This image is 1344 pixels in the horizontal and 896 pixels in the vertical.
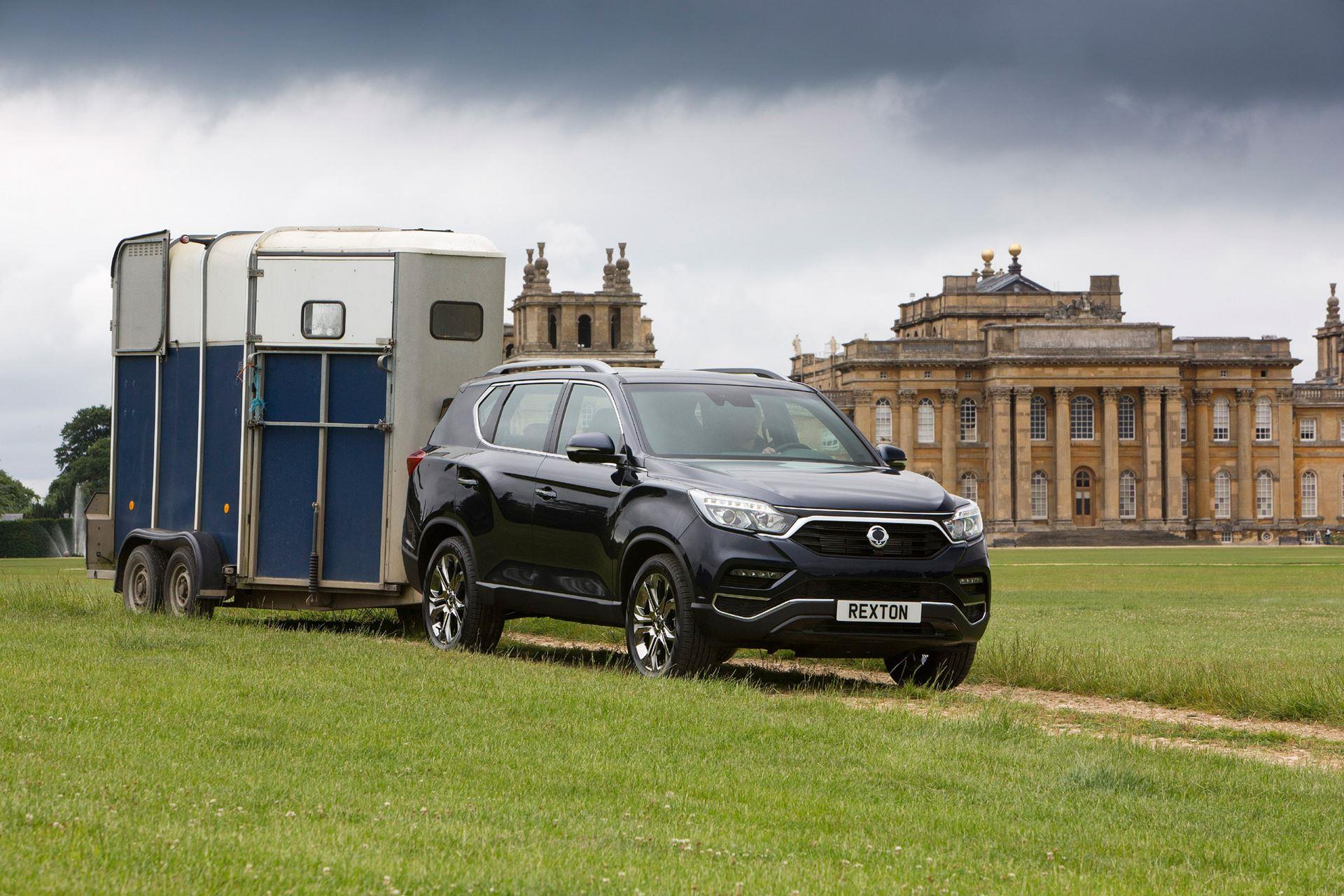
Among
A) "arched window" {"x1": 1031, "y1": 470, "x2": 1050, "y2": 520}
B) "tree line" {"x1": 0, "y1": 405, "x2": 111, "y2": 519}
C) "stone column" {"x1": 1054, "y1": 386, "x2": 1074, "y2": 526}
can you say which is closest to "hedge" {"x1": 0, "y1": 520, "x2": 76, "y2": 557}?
"tree line" {"x1": 0, "y1": 405, "x2": 111, "y2": 519}

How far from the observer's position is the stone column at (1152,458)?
113312 millimetres

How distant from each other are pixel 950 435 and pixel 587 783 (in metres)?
110

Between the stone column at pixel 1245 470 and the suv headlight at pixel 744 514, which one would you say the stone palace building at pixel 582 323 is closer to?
the stone column at pixel 1245 470

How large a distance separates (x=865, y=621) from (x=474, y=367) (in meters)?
5.53

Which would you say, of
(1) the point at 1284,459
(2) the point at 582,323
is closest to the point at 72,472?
(2) the point at 582,323

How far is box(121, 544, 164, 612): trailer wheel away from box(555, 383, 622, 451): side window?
5077mm

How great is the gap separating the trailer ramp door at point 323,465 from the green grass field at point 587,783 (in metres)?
2.76

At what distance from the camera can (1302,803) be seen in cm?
693

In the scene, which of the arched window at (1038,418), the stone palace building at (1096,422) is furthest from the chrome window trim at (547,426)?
the arched window at (1038,418)

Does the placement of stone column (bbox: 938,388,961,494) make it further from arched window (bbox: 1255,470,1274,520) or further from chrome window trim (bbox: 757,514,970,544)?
chrome window trim (bbox: 757,514,970,544)

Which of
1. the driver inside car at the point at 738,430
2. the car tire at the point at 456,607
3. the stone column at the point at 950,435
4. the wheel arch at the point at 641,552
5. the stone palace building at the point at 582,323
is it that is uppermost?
the stone palace building at the point at 582,323

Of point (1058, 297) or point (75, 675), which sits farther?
point (1058, 297)

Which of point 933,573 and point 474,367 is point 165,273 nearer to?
point 474,367

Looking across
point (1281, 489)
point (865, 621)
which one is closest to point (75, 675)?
→ point (865, 621)
